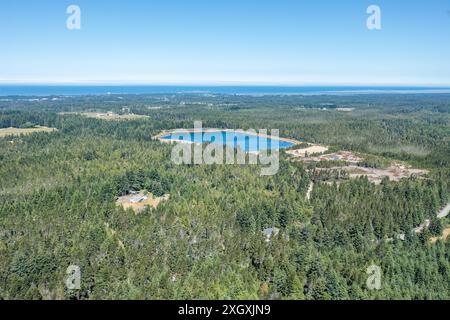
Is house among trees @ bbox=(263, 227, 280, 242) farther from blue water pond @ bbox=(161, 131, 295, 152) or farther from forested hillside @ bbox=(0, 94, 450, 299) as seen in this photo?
blue water pond @ bbox=(161, 131, 295, 152)

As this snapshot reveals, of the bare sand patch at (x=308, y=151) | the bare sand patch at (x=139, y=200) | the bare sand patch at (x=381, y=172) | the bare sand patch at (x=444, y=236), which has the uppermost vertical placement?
the bare sand patch at (x=308, y=151)

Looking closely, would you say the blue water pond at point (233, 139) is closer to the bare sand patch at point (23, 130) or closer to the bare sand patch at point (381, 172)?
the bare sand patch at point (381, 172)

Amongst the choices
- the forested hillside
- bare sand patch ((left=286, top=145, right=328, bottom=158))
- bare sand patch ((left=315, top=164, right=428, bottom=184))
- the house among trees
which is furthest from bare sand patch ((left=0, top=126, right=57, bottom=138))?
the house among trees

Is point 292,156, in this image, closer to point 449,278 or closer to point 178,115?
point 449,278

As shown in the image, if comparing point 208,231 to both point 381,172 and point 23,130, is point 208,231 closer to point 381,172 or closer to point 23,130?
point 381,172

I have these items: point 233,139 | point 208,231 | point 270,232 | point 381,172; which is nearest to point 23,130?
point 233,139

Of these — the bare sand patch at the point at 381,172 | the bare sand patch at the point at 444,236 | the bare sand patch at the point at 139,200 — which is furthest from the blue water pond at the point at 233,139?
the bare sand patch at the point at 444,236
